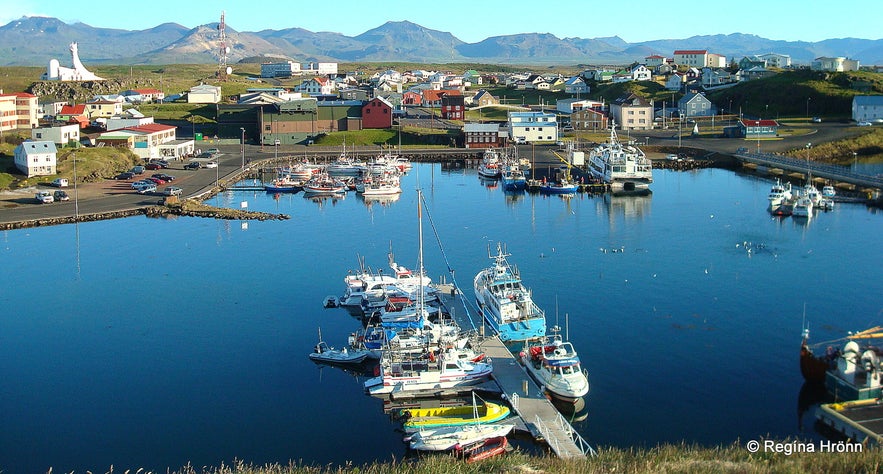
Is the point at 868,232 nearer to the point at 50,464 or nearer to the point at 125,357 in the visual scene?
the point at 125,357

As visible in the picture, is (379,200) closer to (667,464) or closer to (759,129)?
(759,129)

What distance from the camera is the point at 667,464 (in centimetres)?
685

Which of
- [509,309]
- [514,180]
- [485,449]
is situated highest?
[514,180]

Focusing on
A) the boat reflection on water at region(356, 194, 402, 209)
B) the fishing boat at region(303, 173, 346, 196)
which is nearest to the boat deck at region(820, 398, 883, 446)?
the boat reflection on water at region(356, 194, 402, 209)

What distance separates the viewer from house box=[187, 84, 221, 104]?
41.9 m

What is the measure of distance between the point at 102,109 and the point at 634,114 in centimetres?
2039

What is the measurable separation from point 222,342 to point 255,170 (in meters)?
17.2

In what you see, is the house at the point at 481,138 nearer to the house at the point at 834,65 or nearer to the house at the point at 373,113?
the house at the point at 373,113

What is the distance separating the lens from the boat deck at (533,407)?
8.56 m

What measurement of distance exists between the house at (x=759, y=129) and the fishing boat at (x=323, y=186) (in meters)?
14.6

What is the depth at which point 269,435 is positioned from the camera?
9.08 meters

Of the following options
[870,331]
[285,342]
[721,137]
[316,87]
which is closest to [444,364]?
[285,342]

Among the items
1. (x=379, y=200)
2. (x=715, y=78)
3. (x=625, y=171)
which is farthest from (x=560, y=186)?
(x=715, y=78)

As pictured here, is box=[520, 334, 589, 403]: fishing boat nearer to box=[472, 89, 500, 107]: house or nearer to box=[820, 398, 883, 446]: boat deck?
box=[820, 398, 883, 446]: boat deck
